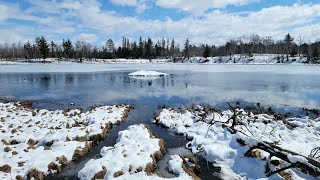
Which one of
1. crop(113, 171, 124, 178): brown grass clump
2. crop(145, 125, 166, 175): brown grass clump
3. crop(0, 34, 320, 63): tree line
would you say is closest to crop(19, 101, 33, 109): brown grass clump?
crop(145, 125, 166, 175): brown grass clump

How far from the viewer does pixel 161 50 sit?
142 meters

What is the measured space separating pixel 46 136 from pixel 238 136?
813 centimetres

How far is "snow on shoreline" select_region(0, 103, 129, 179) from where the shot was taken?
9.09 metres

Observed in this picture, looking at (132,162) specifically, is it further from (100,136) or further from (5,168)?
(5,168)

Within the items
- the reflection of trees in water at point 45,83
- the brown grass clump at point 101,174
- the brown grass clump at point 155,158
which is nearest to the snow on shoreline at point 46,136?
the brown grass clump at point 101,174

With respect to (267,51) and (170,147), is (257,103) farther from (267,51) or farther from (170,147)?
(267,51)

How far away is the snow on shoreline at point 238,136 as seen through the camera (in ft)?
30.1

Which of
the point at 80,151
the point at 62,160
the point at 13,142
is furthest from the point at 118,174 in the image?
the point at 13,142

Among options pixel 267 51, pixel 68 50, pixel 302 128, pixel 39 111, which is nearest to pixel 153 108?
pixel 39 111

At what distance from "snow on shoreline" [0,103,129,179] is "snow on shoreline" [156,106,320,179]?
3.85 meters

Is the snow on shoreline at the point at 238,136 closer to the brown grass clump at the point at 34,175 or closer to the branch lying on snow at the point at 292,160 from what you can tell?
the branch lying on snow at the point at 292,160

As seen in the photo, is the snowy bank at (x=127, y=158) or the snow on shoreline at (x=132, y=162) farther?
the snowy bank at (x=127, y=158)

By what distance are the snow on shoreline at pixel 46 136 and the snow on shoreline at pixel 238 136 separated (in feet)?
12.6

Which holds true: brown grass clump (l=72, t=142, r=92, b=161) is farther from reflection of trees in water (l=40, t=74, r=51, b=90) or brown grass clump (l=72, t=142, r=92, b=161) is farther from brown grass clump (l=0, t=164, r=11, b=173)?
reflection of trees in water (l=40, t=74, r=51, b=90)
